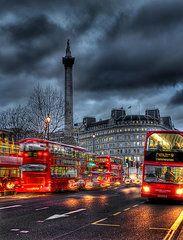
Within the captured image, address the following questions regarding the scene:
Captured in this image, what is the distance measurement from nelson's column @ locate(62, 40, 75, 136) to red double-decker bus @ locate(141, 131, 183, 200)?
55877 mm

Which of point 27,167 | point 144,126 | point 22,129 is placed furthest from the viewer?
point 144,126

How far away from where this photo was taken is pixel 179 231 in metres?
12.9

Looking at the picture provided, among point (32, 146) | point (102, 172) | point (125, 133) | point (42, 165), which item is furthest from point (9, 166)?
point (125, 133)

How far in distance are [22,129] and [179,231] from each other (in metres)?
59.1

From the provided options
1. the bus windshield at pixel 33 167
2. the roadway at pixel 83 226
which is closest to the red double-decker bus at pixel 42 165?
the bus windshield at pixel 33 167

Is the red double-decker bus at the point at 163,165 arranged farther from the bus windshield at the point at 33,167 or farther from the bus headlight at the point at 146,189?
the bus windshield at the point at 33,167

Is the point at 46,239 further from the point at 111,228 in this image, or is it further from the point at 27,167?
the point at 27,167

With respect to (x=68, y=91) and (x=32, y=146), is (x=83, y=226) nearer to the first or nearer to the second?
(x=32, y=146)

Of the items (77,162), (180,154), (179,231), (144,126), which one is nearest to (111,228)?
(179,231)

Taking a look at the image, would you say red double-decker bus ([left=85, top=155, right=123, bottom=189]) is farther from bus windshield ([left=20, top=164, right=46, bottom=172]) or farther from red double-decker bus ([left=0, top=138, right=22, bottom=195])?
red double-decker bus ([left=0, top=138, right=22, bottom=195])

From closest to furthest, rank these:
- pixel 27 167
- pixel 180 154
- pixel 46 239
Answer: pixel 46 239
pixel 180 154
pixel 27 167

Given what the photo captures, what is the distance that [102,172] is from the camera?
178 feet

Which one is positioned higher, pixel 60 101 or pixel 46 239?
pixel 60 101

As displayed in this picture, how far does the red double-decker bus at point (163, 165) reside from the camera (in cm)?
2559
